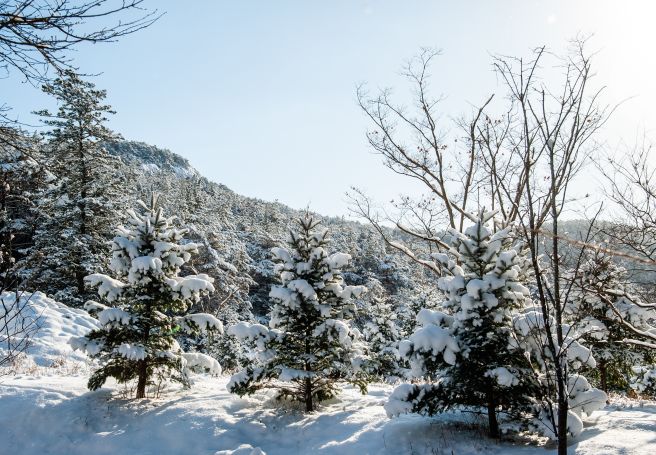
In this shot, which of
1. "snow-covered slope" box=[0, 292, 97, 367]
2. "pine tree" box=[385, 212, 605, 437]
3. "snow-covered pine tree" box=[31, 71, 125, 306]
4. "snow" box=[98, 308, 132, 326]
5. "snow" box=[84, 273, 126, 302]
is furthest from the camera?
"snow-covered pine tree" box=[31, 71, 125, 306]

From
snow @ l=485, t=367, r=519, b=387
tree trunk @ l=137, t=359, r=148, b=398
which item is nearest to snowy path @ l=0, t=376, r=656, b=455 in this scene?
tree trunk @ l=137, t=359, r=148, b=398

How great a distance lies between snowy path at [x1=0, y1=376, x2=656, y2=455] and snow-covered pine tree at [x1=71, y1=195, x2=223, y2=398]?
25.9 inches

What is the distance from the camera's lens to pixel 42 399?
786 cm

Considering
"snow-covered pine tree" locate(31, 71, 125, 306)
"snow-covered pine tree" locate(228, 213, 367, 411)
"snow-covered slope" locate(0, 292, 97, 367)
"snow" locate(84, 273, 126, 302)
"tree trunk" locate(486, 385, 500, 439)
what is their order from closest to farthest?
"tree trunk" locate(486, 385, 500, 439), "snow" locate(84, 273, 126, 302), "snow-covered pine tree" locate(228, 213, 367, 411), "snow-covered slope" locate(0, 292, 97, 367), "snow-covered pine tree" locate(31, 71, 125, 306)

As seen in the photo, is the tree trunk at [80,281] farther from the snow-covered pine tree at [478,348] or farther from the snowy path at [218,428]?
the snow-covered pine tree at [478,348]

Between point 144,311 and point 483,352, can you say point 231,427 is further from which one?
point 483,352

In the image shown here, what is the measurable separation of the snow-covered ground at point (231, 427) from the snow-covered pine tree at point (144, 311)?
66 centimetres

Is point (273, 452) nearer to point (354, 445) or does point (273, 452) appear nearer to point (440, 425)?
point (354, 445)

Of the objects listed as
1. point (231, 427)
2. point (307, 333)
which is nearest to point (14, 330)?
point (231, 427)

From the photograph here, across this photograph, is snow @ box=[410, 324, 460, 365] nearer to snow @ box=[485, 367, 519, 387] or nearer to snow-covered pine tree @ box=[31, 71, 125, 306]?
snow @ box=[485, 367, 519, 387]

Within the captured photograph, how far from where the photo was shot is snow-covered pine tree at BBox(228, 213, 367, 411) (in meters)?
8.15

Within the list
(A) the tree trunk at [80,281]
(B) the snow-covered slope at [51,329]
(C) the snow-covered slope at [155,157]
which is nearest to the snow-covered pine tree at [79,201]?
(A) the tree trunk at [80,281]

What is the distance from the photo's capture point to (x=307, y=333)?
8.51 m

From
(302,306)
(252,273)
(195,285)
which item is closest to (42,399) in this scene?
(195,285)
